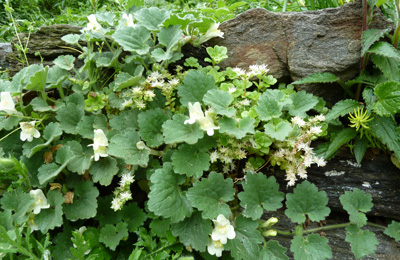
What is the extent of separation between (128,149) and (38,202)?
60 centimetres

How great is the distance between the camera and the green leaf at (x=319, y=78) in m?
1.89

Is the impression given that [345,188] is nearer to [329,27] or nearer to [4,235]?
[329,27]

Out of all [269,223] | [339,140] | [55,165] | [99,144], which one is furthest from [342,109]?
[55,165]

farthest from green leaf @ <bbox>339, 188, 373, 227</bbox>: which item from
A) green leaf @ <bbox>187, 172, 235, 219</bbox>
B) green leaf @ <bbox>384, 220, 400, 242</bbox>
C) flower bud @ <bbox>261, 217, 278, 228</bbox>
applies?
green leaf @ <bbox>187, 172, 235, 219</bbox>

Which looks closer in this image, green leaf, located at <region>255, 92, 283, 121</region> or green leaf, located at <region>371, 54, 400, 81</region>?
green leaf, located at <region>255, 92, 283, 121</region>

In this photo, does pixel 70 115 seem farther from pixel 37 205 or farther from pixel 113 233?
pixel 113 233

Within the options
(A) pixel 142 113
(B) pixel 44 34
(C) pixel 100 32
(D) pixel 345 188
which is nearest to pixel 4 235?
(A) pixel 142 113

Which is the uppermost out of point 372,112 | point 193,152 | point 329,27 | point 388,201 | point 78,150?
point 329,27

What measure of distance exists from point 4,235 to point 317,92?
2037 mm

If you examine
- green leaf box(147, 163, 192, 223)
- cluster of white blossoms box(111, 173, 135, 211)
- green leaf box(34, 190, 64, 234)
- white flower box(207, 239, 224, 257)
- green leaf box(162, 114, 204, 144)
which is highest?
green leaf box(162, 114, 204, 144)

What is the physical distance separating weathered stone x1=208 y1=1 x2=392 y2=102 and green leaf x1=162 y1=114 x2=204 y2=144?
814mm

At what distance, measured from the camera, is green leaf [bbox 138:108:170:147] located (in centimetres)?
168

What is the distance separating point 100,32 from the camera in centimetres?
200

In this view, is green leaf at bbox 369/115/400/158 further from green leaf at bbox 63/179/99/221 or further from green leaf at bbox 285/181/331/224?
green leaf at bbox 63/179/99/221
